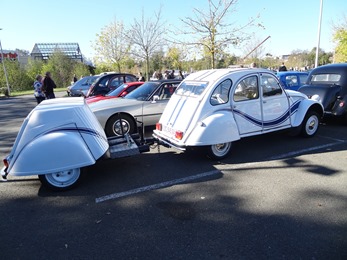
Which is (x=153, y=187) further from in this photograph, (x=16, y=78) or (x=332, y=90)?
(x=16, y=78)

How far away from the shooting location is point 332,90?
7.63 metres

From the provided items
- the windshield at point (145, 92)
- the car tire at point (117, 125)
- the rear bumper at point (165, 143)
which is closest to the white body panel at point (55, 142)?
the rear bumper at point (165, 143)

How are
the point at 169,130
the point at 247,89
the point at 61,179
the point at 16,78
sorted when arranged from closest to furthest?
the point at 61,179 → the point at 169,130 → the point at 247,89 → the point at 16,78

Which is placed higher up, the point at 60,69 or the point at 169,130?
the point at 60,69

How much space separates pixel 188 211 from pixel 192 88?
2.95 m

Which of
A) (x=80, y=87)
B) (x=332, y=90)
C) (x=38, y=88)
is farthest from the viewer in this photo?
(x=80, y=87)

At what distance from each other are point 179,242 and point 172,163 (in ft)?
8.33

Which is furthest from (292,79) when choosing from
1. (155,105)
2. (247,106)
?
(155,105)

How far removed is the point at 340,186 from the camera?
4.09 m

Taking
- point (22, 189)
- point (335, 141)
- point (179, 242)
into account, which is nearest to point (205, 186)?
point (179, 242)

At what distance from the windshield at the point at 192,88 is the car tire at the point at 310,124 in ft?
10.1

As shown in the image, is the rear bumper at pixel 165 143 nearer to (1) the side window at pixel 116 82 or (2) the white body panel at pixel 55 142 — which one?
(2) the white body panel at pixel 55 142

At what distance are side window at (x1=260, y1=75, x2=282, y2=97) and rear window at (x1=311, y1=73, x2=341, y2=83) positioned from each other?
3.31m

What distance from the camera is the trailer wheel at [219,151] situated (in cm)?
519
